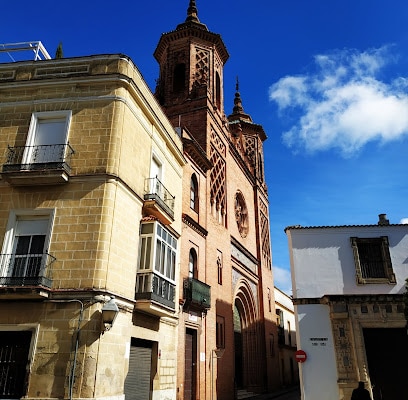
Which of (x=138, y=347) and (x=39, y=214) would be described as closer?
(x=39, y=214)

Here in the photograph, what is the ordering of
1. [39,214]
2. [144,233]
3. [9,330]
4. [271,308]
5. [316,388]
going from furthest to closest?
1. [271,308]
2. [316,388]
3. [144,233]
4. [39,214]
5. [9,330]

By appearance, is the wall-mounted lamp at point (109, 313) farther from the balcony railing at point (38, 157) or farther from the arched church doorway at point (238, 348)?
the arched church doorway at point (238, 348)

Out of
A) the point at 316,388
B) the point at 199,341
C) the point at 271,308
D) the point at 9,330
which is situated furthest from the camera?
the point at 271,308

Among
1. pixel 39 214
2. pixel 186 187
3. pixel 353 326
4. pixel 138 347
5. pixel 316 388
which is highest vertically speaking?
pixel 186 187

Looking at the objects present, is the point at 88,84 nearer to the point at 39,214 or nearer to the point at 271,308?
the point at 39,214

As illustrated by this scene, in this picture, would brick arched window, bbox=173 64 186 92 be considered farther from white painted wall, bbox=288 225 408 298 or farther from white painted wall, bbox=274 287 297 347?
white painted wall, bbox=274 287 297 347

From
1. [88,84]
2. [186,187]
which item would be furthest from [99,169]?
[186,187]

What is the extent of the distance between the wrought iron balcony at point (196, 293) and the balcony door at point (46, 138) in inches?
268

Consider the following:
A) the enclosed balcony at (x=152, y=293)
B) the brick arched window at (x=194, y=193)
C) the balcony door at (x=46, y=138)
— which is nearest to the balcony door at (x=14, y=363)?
the enclosed balcony at (x=152, y=293)

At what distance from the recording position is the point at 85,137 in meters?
10.5

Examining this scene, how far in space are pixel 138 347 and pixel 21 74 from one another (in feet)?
27.3

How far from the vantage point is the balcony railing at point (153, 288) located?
34.6ft

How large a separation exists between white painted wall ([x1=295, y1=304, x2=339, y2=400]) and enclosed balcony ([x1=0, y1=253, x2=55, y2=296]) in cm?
904

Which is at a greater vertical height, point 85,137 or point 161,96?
point 161,96
